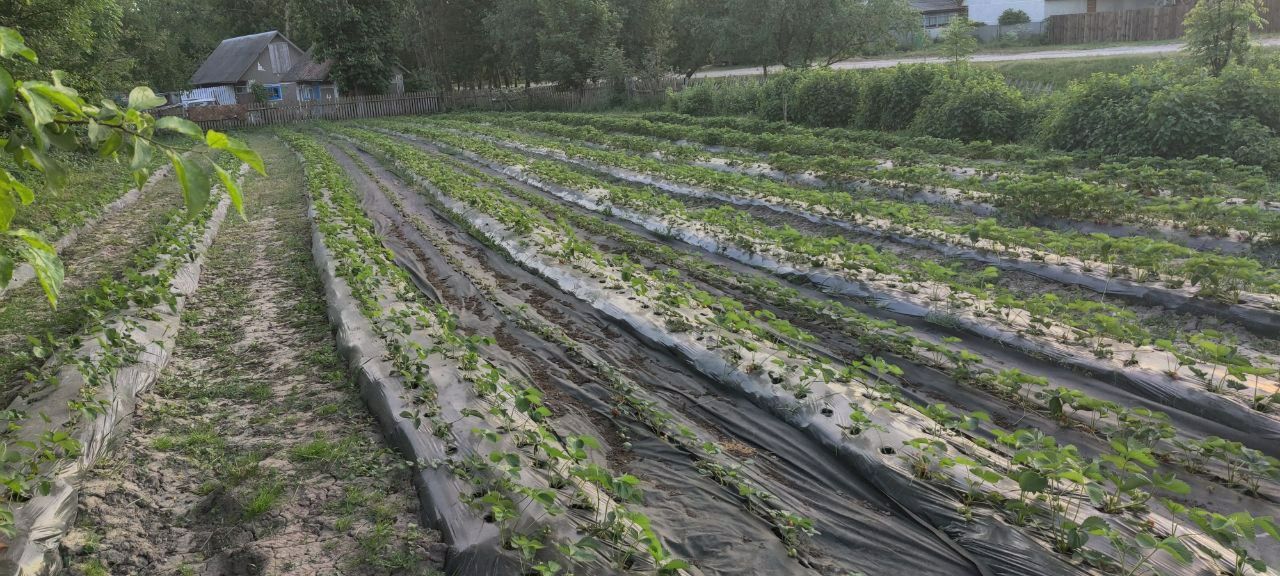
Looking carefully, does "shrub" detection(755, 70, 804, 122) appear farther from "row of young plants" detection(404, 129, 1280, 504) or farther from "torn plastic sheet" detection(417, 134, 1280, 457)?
"row of young plants" detection(404, 129, 1280, 504)

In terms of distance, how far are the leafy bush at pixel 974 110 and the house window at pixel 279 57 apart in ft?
150

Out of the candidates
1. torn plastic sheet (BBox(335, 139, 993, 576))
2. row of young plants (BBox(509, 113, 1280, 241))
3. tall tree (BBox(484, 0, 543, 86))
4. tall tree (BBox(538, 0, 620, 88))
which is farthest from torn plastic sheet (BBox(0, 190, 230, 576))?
tall tree (BBox(484, 0, 543, 86))

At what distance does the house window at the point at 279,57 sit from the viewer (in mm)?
47156

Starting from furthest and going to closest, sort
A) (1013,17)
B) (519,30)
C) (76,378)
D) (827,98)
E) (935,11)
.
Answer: (935,11) < (1013,17) < (519,30) < (827,98) < (76,378)

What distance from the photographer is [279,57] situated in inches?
1875

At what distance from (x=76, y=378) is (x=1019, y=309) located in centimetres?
724

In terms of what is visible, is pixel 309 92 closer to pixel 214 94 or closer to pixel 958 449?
pixel 214 94

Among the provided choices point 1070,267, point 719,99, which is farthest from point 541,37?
point 1070,267

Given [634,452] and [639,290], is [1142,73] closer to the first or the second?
[639,290]

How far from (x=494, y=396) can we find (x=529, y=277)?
3488 millimetres

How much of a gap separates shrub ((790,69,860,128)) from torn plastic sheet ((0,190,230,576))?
1572cm

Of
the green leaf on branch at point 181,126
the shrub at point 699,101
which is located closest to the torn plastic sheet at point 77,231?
the green leaf on branch at point 181,126

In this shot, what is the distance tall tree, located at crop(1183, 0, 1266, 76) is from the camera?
12.7 meters

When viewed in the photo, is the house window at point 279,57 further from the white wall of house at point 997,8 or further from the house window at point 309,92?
the white wall of house at point 997,8
